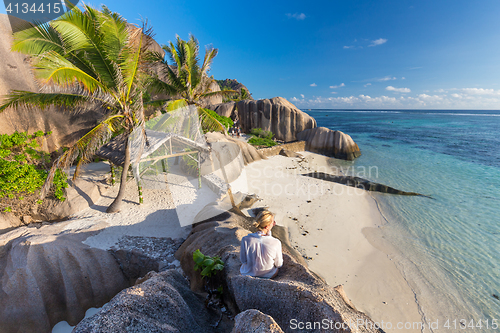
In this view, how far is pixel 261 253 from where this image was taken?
9.68 feet

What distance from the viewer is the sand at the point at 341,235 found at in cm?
520

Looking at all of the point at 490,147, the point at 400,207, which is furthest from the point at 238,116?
the point at 490,147

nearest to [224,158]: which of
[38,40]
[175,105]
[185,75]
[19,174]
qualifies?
[175,105]

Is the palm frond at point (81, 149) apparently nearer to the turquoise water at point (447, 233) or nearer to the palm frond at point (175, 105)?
the palm frond at point (175, 105)

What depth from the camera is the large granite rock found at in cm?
2183

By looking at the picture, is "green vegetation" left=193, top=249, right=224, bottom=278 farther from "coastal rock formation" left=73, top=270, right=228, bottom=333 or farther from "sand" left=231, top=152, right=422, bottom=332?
"sand" left=231, top=152, right=422, bottom=332

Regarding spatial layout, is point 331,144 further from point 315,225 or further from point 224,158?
point 315,225

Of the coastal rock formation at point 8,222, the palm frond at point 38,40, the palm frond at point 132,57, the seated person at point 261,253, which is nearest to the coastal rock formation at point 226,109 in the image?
the palm frond at point 132,57

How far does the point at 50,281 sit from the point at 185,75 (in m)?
9.46

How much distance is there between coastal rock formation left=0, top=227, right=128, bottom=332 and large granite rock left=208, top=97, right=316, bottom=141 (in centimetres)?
1872

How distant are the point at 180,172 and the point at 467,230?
13.7 meters

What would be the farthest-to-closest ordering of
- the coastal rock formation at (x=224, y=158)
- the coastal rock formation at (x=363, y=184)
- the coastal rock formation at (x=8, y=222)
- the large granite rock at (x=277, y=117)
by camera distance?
the large granite rock at (x=277, y=117)
the coastal rock formation at (x=363, y=184)
the coastal rock formation at (x=224, y=158)
the coastal rock formation at (x=8, y=222)

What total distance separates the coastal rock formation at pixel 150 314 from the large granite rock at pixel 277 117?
2036 cm

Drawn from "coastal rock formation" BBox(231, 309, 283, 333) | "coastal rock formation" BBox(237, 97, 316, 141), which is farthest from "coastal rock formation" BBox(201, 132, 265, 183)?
"coastal rock formation" BBox(237, 97, 316, 141)
